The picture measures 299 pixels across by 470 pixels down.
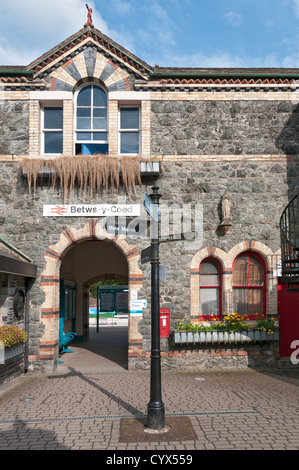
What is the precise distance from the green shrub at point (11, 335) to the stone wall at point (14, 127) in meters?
4.79

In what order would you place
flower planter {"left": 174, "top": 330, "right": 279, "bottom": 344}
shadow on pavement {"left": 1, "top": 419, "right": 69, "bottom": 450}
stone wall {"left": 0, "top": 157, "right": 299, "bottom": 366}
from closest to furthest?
shadow on pavement {"left": 1, "top": 419, "right": 69, "bottom": 450}, flower planter {"left": 174, "top": 330, "right": 279, "bottom": 344}, stone wall {"left": 0, "top": 157, "right": 299, "bottom": 366}

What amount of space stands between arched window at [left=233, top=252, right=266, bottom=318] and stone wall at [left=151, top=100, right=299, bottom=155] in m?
3.15

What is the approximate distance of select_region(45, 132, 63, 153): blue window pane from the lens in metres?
10.5

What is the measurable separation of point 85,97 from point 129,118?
143 centimetres

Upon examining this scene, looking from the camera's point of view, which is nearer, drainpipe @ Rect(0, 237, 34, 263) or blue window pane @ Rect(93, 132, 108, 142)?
drainpipe @ Rect(0, 237, 34, 263)

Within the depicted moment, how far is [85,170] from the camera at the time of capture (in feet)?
32.3

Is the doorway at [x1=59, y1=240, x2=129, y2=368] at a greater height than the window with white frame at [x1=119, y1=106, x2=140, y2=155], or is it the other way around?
the window with white frame at [x1=119, y1=106, x2=140, y2=155]

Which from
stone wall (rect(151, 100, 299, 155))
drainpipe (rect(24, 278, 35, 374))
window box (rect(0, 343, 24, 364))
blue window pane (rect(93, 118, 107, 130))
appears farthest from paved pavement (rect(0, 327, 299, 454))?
blue window pane (rect(93, 118, 107, 130))

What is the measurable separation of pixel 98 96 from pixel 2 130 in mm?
2905

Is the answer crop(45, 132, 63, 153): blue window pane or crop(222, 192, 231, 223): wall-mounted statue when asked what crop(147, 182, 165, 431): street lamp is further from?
crop(45, 132, 63, 153): blue window pane

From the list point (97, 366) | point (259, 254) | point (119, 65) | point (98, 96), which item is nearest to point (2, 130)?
point (98, 96)

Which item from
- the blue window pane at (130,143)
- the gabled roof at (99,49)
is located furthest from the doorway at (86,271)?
the gabled roof at (99,49)

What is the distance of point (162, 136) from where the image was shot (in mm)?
10281
